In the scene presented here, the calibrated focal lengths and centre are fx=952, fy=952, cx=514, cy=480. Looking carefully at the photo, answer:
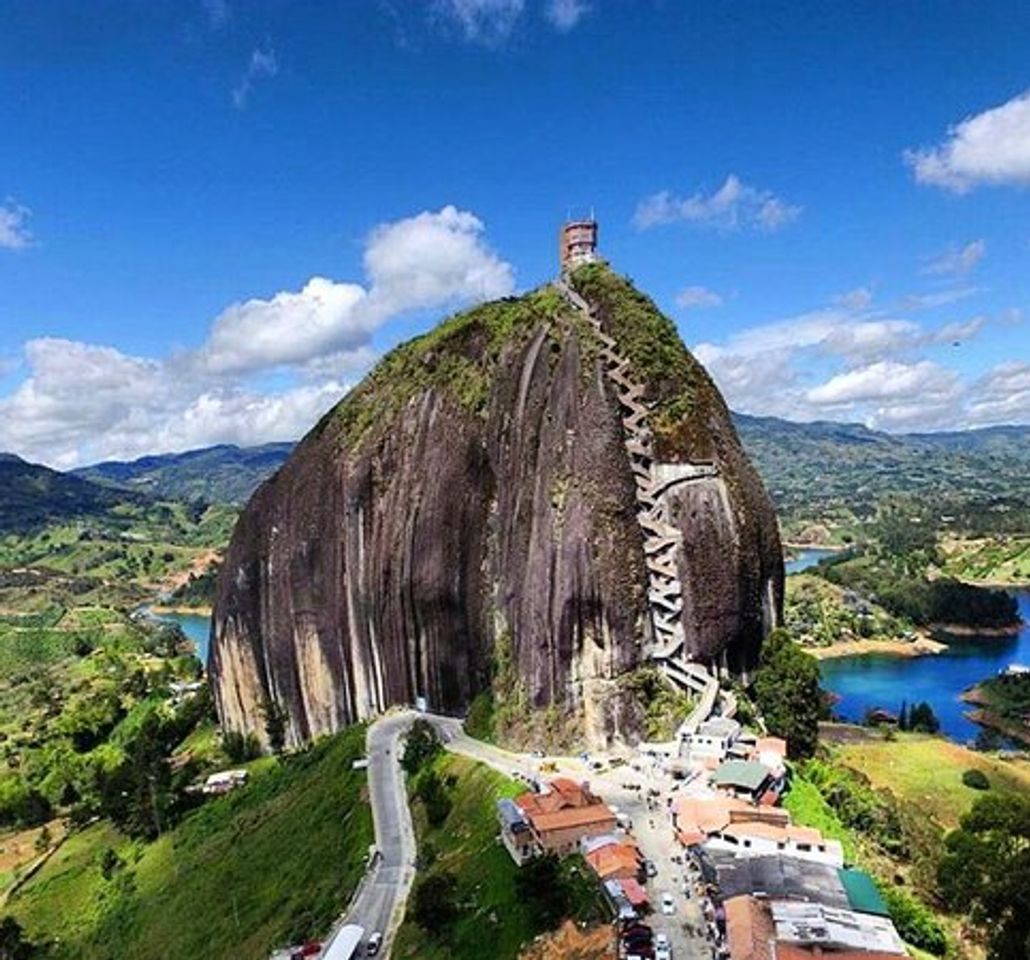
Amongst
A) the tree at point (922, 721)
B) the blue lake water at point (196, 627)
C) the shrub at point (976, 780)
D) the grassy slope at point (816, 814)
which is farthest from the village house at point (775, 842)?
the blue lake water at point (196, 627)

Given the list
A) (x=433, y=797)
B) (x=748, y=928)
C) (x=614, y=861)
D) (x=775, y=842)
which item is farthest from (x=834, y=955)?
(x=433, y=797)

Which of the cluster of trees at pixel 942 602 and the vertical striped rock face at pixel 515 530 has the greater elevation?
the vertical striped rock face at pixel 515 530

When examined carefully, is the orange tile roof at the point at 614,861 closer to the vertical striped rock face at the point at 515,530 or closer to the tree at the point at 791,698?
the vertical striped rock face at the point at 515,530

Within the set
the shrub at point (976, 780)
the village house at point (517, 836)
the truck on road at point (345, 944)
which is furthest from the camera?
the shrub at point (976, 780)

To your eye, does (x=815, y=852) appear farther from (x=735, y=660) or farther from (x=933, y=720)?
(x=933, y=720)

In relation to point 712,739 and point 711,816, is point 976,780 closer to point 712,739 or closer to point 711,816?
point 712,739
